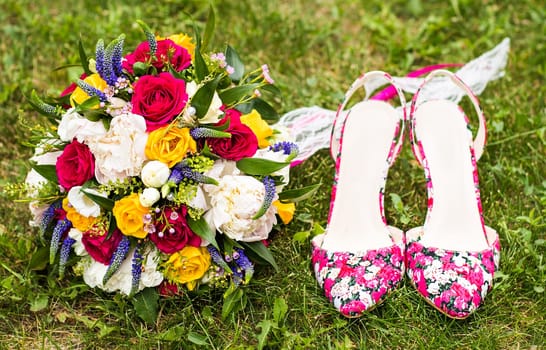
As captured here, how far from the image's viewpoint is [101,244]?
185 centimetres

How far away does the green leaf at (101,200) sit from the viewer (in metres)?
1.75

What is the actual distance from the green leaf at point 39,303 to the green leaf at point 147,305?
28 cm

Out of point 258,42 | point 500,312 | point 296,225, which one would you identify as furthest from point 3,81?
point 500,312

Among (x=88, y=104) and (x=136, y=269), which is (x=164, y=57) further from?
(x=136, y=269)

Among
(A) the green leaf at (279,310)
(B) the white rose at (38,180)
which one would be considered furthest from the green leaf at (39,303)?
(A) the green leaf at (279,310)

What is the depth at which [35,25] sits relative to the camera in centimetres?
306

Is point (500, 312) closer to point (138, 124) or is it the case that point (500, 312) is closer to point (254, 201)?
point (254, 201)

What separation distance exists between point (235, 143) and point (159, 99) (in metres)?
0.23

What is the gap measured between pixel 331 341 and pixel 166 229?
536mm

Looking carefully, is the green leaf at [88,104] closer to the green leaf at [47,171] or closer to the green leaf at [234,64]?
the green leaf at [47,171]

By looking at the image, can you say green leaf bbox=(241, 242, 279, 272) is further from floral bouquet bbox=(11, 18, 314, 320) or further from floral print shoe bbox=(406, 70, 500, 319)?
floral print shoe bbox=(406, 70, 500, 319)

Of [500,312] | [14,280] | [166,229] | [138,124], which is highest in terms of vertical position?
[138,124]

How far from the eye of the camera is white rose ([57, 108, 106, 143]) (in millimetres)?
1771

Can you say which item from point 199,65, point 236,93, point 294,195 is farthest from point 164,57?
point 294,195
